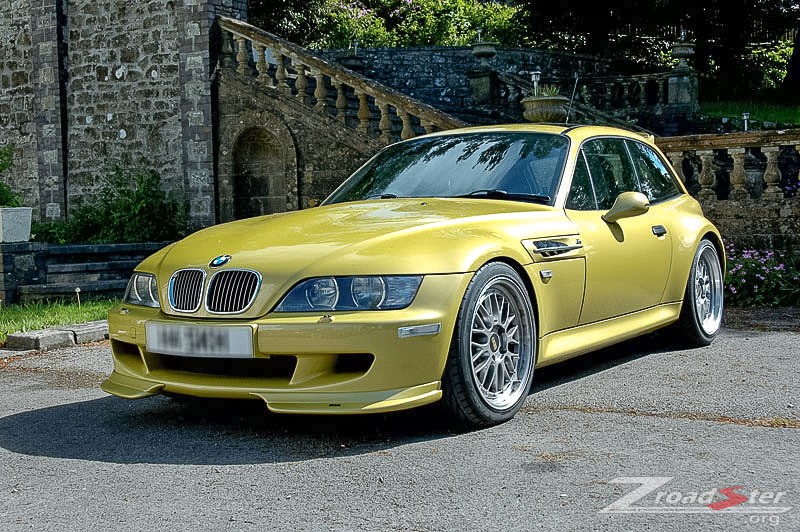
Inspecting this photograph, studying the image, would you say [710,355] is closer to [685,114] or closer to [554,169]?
[554,169]

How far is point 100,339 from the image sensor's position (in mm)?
8133

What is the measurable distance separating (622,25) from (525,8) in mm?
2569

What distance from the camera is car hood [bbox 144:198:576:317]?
13.8ft

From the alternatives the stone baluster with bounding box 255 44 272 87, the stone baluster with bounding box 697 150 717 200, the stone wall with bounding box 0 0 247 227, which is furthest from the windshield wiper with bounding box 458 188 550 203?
the stone wall with bounding box 0 0 247 227

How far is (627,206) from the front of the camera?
5.41 metres

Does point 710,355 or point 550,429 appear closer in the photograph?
point 550,429

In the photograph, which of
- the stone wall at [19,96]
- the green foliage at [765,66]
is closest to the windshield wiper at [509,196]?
the stone wall at [19,96]

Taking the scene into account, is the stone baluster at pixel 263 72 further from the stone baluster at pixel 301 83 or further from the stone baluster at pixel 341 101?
the stone baluster at pixel 341 101

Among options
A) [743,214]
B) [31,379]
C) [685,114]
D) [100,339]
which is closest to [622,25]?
[685,114]

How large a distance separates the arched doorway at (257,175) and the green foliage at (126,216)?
1.06 metres

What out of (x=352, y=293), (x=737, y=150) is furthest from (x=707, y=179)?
(x=352, y=293)

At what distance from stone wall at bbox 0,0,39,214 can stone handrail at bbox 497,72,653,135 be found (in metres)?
8.53

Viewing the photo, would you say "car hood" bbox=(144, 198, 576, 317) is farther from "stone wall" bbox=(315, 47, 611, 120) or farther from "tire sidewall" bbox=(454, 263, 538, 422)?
"stone wall" bbox=(315, 47, 611, 120)

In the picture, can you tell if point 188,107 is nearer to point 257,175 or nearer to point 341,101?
point 257,175
